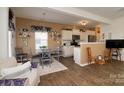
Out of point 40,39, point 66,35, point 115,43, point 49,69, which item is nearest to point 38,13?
point 40,39

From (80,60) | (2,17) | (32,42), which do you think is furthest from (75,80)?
(32,42)

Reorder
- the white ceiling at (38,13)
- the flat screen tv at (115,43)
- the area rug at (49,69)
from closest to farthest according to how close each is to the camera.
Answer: the area rug at (49,69)
the white ceiling at (38,13)
the flat screen tv at (115,43)

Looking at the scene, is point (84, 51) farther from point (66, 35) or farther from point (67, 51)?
point (66, 35)

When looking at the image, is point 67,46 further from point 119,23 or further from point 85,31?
point 119,23

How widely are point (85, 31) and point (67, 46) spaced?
2480 mm

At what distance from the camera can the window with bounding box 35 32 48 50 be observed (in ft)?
22.8

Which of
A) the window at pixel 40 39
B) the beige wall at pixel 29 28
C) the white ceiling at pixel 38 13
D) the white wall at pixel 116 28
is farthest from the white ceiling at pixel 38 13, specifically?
the white wall at pixel 116 28

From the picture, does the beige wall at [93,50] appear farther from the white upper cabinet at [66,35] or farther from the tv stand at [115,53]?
the white upper cabinet at [66,35]

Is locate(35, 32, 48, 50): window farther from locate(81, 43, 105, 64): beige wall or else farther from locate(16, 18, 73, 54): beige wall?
locate(81, 43, 105, 64): beige wall

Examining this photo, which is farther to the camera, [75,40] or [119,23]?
[75,40]

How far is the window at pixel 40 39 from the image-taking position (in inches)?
273

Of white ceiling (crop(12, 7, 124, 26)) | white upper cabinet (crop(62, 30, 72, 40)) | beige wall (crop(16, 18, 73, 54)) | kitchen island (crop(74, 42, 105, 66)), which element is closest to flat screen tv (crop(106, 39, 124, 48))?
kitchen island (crop(74, 42, 105, 66))

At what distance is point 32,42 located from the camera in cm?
674
